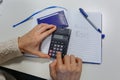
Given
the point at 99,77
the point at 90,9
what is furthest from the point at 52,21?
the point at 99,77

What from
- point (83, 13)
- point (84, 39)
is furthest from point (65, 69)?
point (83, 13)

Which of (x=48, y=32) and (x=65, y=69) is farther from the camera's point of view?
(x=48, y=32)

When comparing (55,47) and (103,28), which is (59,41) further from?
(103,28)

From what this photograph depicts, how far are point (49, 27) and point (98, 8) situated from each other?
0.24 meters

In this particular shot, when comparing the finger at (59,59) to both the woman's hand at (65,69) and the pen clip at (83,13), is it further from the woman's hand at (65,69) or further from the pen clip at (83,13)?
the pen clip at (83,13)

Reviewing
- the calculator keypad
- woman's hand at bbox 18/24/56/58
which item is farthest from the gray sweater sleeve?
the calculator keypad

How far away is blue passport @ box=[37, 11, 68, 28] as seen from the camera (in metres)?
0.86

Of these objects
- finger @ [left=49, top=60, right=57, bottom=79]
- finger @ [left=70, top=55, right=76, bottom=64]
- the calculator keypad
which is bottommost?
finger @ [left=49, top=60, right=57, bottom=79]

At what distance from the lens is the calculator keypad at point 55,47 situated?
81 cm

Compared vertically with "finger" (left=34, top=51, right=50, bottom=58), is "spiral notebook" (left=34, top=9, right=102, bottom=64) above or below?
above

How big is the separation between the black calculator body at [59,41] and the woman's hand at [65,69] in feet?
0.16

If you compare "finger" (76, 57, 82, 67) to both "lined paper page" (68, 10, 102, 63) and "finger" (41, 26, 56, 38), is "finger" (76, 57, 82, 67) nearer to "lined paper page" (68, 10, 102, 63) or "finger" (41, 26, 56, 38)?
"lined paper page" (68, 10, 102, 63)

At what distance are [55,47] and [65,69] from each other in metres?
0.12

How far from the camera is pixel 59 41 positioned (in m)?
0.82
